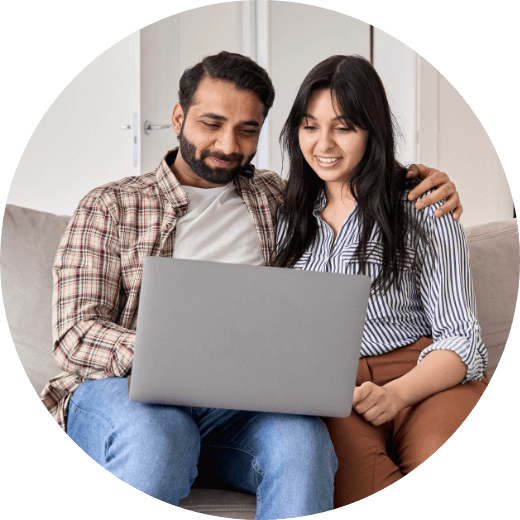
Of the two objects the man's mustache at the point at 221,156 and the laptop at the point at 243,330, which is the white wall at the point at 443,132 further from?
the laptop at the point at 243,330

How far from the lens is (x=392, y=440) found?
3.87 feet

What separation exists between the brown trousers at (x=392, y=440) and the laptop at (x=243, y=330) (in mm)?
248

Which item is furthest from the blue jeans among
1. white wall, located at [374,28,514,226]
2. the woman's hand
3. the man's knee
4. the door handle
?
white wall, located at [374,28,514,226]

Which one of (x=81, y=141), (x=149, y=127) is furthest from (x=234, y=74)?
(x=81, y=141)

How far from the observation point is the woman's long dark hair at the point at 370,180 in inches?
50.8

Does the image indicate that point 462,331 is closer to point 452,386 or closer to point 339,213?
point 452,386

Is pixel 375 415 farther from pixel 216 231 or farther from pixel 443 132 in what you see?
pixel 443 132

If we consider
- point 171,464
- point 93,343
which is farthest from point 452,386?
point 93,343

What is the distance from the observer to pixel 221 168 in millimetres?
1452

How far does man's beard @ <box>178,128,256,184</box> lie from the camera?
1440mm

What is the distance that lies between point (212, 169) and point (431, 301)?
0.61 m

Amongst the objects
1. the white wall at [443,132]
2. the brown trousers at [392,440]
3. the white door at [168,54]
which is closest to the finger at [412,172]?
the brown trousers at [392,440]

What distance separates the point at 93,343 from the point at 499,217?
2735 millimetres

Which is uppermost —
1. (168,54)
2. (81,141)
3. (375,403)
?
(168,54)
